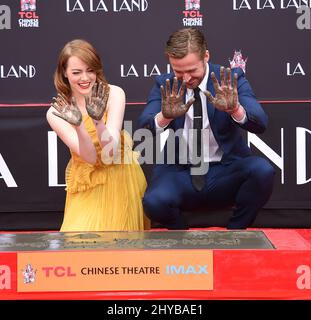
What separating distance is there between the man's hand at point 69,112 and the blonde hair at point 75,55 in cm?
28

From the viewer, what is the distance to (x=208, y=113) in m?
3.24

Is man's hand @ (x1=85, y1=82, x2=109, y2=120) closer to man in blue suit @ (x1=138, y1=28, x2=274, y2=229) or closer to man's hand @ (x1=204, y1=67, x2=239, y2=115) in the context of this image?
man in blue suit @ (x1=138, y1=28, x2=274, y2=229)

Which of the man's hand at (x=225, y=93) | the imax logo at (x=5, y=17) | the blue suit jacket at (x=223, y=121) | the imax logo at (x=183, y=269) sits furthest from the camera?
the imax logo at (x=5, y=17)

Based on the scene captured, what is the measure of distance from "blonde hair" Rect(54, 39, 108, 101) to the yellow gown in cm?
20

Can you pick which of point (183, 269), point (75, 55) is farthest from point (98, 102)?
point (183, 269)

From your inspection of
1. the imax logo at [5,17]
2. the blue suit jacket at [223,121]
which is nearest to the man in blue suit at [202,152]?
the blue suit jacket at [223,121]

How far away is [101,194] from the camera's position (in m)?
3.12

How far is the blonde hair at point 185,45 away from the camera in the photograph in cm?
309

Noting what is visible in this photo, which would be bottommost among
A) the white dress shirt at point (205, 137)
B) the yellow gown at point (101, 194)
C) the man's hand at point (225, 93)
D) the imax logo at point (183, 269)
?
the imax logo at point (183, 269)

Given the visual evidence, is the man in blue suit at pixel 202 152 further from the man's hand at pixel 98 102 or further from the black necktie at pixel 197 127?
the man's hand at pixel 98 102

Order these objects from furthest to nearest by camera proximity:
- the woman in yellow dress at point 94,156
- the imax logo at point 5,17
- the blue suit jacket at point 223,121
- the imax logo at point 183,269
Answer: the imax logo at point 5,17, the blue suit jacket at point 223,121, the woman in yellow dress at point 94,156, the imax logo at point 183,269

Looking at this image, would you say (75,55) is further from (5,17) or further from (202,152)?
(5,17)

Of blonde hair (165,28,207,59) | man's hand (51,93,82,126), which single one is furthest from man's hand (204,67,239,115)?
man's hand (51,93,82,126)
